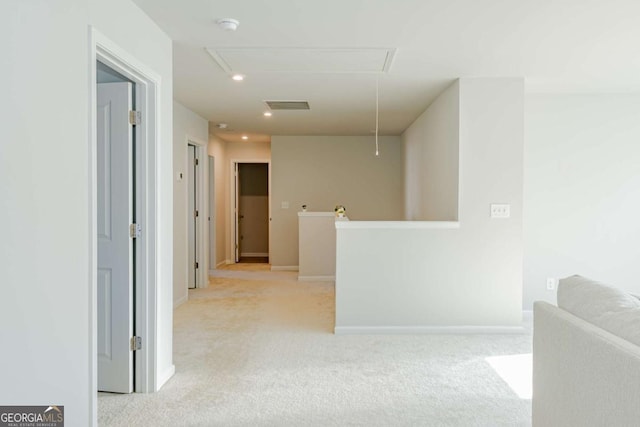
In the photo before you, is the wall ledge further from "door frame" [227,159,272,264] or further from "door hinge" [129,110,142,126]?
"door frame" [227,159,272,264]

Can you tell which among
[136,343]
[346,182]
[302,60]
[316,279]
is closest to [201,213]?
[316,279]

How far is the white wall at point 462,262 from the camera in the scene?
14.2ft

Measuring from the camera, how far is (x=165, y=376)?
122 inches

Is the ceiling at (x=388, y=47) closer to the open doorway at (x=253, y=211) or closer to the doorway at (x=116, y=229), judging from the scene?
the doorway at (x=116, y=229)

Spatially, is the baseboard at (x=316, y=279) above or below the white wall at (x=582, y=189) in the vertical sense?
below

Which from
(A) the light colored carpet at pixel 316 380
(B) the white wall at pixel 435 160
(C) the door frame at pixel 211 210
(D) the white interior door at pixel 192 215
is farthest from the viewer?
(C) the door frame at pixel 211 210

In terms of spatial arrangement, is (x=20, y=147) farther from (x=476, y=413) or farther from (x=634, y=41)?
(x=634, y=41)

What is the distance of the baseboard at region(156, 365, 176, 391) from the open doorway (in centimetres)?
709

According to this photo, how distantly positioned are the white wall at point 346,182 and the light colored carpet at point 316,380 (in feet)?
11.6

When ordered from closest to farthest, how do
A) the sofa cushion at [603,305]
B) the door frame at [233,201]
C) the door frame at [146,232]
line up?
the sofa cushion at [603,305], the door frame at [146,232], the door frame at [233,201]

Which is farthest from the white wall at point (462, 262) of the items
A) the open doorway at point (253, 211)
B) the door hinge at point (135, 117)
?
the open doorway at point (253, 211)

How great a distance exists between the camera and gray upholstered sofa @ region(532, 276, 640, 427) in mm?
1377

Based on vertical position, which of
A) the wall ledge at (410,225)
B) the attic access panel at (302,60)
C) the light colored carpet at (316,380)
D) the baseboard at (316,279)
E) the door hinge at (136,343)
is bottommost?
the light colored carpet at (316,380)

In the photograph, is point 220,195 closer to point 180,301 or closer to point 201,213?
point 201,213
